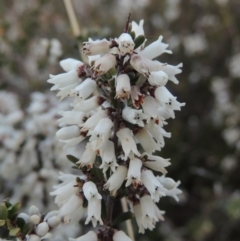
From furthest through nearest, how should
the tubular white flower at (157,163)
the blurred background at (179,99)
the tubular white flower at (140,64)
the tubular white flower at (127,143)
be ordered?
the blurred background at (179,99)
the tubular white flower at (157,163)
the tubular white flower at (127,143)
the tubular white flower at (140,64)

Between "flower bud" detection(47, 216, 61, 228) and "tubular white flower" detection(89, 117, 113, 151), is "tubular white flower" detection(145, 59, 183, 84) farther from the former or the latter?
"flower bud" detection(47, 216, 61, 228)

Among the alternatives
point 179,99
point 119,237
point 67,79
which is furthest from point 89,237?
point 179,99

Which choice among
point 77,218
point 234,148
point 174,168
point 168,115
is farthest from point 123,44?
point 234,148

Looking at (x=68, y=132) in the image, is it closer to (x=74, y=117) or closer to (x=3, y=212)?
(x=74, y=117)

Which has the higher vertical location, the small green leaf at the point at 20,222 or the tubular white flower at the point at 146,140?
the tubular white flower at the point at 146,140

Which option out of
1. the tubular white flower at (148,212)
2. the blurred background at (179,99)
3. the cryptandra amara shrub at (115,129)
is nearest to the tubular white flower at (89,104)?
the cryptandra amara shrub at (115,129)

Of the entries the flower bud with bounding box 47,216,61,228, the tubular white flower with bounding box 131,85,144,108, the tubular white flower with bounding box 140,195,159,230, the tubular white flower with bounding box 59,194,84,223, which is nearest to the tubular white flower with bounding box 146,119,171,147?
the tubular white flower with bounding box 131,85,144,108

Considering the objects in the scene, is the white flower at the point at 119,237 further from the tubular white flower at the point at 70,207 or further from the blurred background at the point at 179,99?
the blurred background at the point at 179,99
